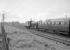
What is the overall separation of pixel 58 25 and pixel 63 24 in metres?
1.27

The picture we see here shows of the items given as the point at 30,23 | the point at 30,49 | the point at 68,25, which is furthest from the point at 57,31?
the point at 30,23

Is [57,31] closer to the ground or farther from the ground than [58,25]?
closer to the ground

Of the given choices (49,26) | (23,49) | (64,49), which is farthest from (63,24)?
(23,49)

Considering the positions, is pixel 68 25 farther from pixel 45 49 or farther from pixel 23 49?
pixel 23 49

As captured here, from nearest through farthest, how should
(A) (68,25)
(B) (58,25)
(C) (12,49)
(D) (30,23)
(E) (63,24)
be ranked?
(C) (12,49), (A) (68,25), (E) (63,24), (B) (58,25), (D) (30,23)

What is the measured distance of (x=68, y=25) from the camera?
41.3ft

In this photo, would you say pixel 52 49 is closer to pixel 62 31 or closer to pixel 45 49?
pixel 45 49

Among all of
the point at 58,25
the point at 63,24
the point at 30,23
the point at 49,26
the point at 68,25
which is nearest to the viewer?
the point at 68,25

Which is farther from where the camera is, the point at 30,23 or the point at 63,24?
the point at 30,23

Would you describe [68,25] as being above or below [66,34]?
above

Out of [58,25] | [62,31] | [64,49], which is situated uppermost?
[58,25]

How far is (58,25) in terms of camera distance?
14.8 meters

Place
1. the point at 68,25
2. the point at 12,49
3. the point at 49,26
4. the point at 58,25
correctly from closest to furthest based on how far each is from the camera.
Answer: the point at 12,49
the point at 68,25
the point at 58,25
the point at 49,26

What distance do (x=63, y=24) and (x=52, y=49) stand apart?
7835mm
